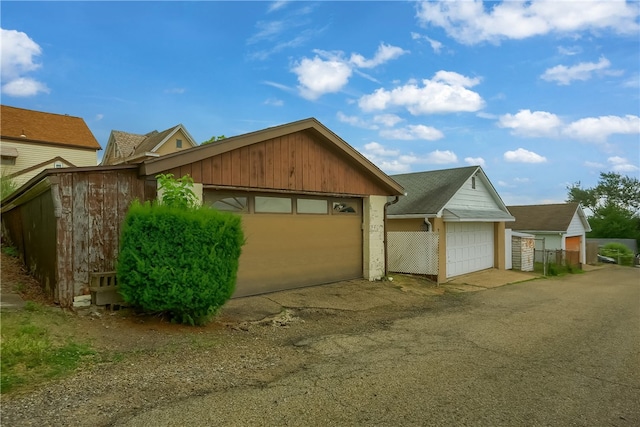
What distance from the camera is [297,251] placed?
9.95 meters

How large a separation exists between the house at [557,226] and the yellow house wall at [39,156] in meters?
28.8

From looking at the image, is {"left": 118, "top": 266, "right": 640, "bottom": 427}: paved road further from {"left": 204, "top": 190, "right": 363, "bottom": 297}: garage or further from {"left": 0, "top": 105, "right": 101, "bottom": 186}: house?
{"left": 0, "top": 105, "right": 101, "bottom": 186}: house

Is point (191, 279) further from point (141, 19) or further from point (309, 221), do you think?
point (141, 19)

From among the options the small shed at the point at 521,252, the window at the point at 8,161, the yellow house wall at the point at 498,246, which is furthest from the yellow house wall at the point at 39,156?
the small shed at the point at 521,252

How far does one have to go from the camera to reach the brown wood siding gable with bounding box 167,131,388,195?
8258 mm

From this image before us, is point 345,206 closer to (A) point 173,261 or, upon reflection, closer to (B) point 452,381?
(A) point 173,261

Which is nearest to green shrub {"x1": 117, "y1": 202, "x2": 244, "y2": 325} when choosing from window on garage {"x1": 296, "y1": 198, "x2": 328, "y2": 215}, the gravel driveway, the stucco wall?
the gravel driveway

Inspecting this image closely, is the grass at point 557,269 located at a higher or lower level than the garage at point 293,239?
lower

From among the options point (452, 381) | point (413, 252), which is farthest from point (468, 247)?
point (452, 381)

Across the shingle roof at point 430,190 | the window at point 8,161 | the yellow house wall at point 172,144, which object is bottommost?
the shingle roof at point 430,190

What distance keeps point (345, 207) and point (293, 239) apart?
2.14m

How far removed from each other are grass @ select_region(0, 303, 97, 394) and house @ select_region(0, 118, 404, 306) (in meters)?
1.23

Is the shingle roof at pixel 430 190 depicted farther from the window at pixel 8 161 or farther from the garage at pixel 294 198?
the window at pixel 8 161

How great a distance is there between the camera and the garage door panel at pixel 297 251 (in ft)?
29.5
